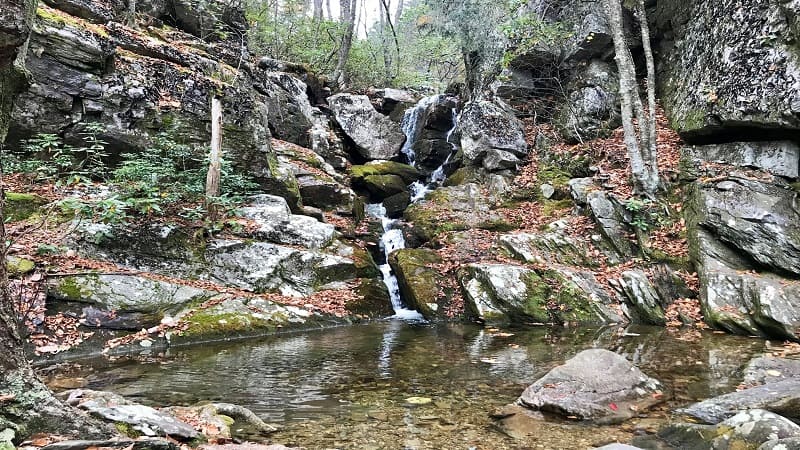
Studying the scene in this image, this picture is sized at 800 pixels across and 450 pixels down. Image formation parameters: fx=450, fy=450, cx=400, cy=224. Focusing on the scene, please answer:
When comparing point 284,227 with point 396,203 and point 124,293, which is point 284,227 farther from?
point 396,203

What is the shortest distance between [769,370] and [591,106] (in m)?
11.7

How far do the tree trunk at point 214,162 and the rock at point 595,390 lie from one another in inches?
312

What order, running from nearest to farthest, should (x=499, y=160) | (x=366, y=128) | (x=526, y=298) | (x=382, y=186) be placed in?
(x=526, y=298)
(x=499, y=160)
(x=382, y=186)
(x=366, y=128)

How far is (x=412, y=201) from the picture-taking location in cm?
1625

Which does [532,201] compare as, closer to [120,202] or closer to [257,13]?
[120,202]

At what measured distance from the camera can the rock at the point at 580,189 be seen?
12430 millimetres

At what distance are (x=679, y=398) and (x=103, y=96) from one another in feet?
41.2

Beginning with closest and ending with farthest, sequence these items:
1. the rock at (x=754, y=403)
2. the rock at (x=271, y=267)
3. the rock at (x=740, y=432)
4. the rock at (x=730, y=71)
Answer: the rock at (x=740, y=432) → the rock at (x=754, y=403) → the rock at (x=271, y=267) → the rock at (x=730, y=71)

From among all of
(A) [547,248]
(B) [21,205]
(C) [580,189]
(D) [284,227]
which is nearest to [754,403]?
(A) [547,248]

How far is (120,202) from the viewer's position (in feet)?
28.6

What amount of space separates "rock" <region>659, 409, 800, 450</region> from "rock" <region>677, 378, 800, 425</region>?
632mm

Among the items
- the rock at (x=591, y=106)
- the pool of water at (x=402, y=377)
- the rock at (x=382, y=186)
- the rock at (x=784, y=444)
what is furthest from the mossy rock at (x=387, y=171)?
the rock at (x=784, y=444)

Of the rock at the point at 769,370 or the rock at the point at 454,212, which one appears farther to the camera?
the rock at the point at 454,212

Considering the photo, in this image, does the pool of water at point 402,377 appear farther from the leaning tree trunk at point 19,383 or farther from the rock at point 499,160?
the rock at point 499,160
